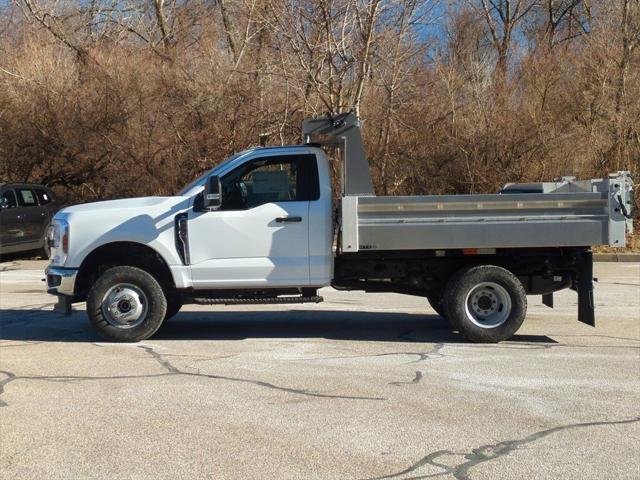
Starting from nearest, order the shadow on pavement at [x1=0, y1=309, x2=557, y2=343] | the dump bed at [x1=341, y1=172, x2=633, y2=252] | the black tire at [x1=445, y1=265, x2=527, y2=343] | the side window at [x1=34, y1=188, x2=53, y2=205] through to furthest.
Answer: the dump bed at [x1=341, y1=172, x2=633, y2=252], the black tire at [x1=445, y1=265, x2=527, y2=343], the shadow on pavement at [x1=0, y1=309, x2=557, y2=343], the side window at [x1=34, y1=188, x2=53, y2=205]

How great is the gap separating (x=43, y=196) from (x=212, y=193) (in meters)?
12.4

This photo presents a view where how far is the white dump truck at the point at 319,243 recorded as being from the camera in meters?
8.68

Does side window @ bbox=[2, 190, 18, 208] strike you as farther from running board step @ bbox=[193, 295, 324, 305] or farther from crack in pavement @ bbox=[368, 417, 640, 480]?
crack in pavement @ bbox=[368, 417, 640, 480]

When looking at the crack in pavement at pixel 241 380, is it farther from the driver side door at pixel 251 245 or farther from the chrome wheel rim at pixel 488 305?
the chrome wheel rim at pixel 488 305

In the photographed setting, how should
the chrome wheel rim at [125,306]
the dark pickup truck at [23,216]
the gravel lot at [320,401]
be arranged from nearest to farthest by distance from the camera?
the gravel lot at [320,401], the chrome wheel rim at [125,306], the dark pickup truck at [23,216]

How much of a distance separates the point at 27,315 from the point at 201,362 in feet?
14.5

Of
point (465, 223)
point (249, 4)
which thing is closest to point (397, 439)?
point (465, 223)

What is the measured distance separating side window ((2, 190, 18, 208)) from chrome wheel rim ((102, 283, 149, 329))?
10.5 metres

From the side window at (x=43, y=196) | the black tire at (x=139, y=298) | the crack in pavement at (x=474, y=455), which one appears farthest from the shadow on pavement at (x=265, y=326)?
the side window at (x=43, y=196)

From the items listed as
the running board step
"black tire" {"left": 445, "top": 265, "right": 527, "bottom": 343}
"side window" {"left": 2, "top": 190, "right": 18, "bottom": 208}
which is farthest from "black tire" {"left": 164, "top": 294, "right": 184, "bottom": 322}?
"side window" {"left": 2, "top": 190, "right": 18, "bottom": 208}

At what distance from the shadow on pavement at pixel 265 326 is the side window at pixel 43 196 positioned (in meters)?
8.24

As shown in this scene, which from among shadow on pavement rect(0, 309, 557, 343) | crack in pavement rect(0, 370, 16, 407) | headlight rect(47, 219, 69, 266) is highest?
headlight rect(47, 219, 69, 266)

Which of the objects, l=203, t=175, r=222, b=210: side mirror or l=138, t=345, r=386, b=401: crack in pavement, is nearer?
l=138, t=345, r=386, b=401: crack in pavement

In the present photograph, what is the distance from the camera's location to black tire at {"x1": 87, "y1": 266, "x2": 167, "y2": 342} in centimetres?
895
